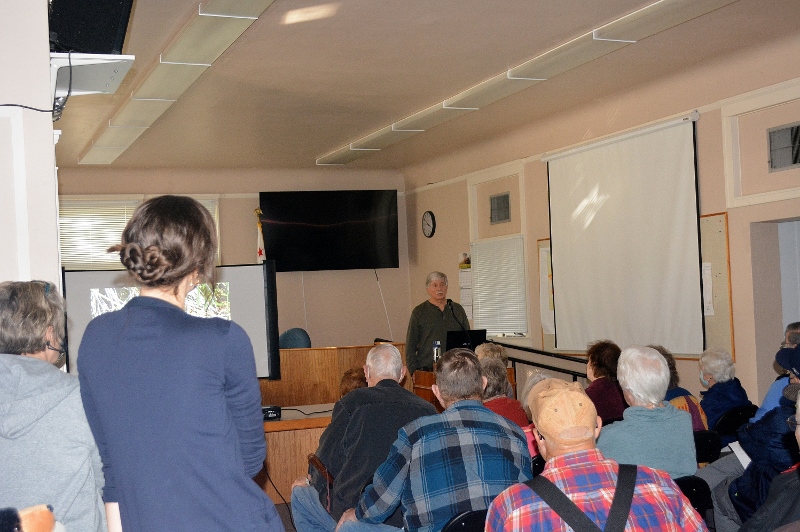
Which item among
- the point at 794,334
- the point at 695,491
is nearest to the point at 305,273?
the point at 794,334

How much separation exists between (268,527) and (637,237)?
588 centimetres

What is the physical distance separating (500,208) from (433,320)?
196cm

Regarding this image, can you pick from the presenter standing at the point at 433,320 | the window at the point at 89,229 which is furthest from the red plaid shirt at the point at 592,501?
the window at the point at 89,229

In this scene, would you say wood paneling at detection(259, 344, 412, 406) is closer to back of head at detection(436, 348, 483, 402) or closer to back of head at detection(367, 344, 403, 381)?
back of head at detection(367, 344, 403, 381)

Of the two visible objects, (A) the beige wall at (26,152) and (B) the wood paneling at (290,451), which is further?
(B) the wood paneling at (290,451)

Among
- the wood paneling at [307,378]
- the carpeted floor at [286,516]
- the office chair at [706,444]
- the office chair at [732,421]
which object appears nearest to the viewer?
the office chair at [706,444]

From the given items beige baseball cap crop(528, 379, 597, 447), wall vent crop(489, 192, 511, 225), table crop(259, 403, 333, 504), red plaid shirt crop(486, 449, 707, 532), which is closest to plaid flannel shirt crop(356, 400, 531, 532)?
beige baseball cap crop(528, 379, 597, 447)

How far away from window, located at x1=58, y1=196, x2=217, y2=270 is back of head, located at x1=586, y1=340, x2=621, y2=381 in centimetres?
679

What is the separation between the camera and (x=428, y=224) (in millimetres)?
10727

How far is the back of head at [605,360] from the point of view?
169 inches

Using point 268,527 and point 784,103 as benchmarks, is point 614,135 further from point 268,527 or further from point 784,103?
point 268,527

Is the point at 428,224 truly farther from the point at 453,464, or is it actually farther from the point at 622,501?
the point at 622,501

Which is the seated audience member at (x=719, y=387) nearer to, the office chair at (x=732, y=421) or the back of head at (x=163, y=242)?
the office chair at (x=732, y=421)

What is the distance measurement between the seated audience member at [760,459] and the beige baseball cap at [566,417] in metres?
1.17
